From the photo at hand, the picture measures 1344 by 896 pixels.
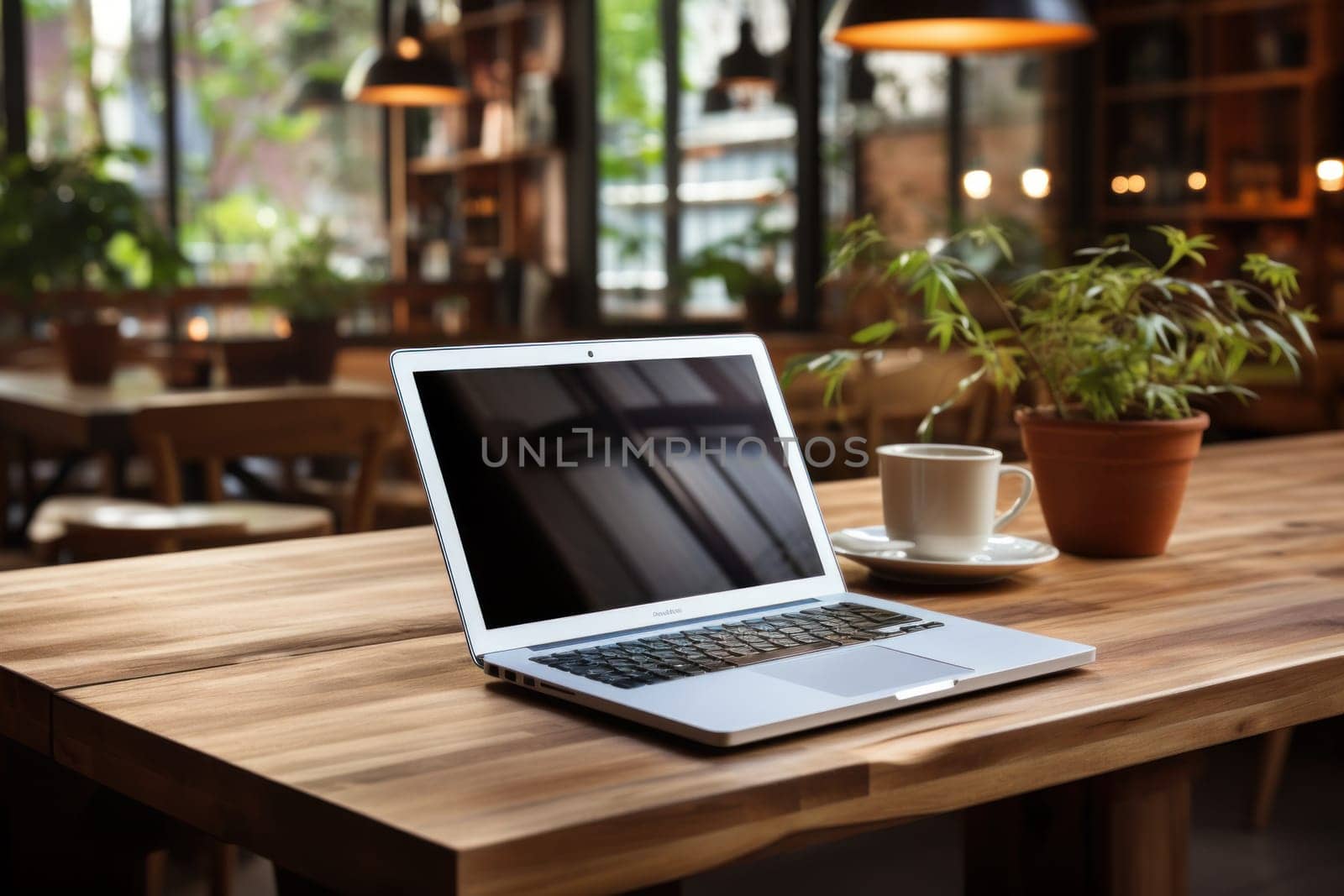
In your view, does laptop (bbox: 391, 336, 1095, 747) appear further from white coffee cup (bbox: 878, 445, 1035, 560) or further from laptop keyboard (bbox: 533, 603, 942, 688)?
white coffee cup (bbox: 878, 445, 1035, 560)

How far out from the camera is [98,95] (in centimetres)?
690

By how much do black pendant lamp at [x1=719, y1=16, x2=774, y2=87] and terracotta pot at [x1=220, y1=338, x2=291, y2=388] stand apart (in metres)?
3.04

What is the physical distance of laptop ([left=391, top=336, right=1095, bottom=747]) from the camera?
3.00 feet

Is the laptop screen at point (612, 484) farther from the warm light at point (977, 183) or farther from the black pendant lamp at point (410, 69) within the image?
the warm light at point (977, 183)

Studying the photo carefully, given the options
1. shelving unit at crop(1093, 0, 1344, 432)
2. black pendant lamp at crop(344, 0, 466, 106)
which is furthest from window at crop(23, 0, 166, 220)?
shelving unit at crop(1093, 0, 1344, 432)

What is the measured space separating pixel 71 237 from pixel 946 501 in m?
3.10

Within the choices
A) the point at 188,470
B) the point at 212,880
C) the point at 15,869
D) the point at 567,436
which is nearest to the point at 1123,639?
the point at 567,436

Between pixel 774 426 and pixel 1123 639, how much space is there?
317 mm

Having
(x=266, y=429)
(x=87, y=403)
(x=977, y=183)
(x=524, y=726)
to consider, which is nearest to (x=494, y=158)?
(x=977, y=183)

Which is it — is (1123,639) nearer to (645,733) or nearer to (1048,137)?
(645,733)

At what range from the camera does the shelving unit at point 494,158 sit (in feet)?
24.7

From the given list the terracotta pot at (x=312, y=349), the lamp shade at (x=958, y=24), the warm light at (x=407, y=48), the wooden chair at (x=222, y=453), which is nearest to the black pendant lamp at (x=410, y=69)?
the warm light at (x=407, y=48)

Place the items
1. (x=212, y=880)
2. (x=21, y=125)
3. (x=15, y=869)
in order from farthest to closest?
1. (x=21, y=125)
2. (x=212, y=880)
3. (x=15, y=869)

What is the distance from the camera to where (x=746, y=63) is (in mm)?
6367
